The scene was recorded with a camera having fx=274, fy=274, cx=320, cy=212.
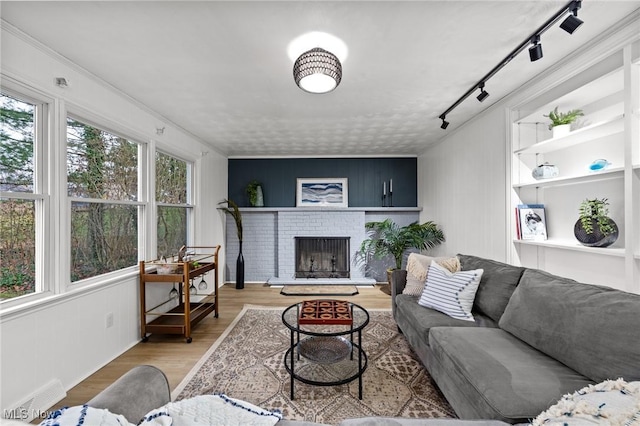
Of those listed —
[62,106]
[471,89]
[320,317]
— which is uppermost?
[471,89]

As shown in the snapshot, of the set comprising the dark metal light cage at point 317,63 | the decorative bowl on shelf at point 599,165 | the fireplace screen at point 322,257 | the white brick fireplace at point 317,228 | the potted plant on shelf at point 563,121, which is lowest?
the fireplace screen at point 322,257

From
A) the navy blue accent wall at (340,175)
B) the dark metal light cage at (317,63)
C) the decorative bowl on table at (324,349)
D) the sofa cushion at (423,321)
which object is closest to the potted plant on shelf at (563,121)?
the sofa cushion at (423,321)

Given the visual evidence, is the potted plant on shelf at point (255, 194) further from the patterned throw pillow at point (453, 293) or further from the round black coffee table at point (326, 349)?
the patterned throw pillow at point (453, 293)

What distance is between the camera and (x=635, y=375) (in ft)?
3.76

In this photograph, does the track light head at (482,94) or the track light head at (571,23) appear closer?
the track light head at (571,23)

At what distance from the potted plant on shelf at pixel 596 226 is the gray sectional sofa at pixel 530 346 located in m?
0.44

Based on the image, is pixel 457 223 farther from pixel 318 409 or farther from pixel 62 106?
pixel 62 106

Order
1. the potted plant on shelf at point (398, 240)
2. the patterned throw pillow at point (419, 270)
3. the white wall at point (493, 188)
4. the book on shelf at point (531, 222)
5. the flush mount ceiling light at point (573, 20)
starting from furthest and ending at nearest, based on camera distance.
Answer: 1. the potted plant on shelf at point (398, 240)
2. the patterned throw pillow at point (419, 270)
3. the book on shelf at point (531, 222)
4. the white wall at point (493, 188)
5. the flush mount ceiling light at point (573, 20)

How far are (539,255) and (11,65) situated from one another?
4.24 m

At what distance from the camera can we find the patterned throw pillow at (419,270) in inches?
104

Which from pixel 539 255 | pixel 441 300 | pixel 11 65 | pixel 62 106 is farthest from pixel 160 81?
pixel 539 255

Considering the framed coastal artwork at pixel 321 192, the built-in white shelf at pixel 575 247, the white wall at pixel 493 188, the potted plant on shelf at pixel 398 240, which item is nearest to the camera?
the built-in white shelf at pixel 575 247

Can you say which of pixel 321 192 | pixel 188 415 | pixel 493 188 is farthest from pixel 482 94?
pixel 321 192

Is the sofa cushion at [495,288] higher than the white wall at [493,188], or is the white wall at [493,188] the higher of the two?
the white wall at [493,188]
